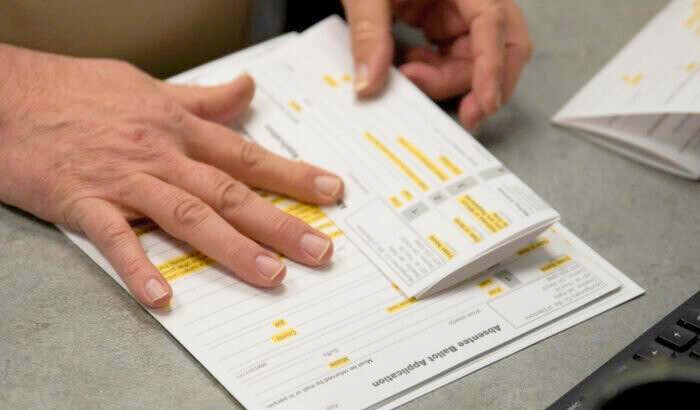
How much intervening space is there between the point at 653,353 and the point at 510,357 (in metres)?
0.10

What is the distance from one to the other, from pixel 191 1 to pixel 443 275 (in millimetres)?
434

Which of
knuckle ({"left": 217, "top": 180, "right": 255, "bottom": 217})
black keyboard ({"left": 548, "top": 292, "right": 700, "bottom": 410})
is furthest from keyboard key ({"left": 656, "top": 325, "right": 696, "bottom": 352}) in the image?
knuckle ({"left": 217, "top": 180, "right": 255, "bottom": 217})

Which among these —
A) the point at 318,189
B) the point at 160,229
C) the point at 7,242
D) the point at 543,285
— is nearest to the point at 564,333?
the point at 543,285

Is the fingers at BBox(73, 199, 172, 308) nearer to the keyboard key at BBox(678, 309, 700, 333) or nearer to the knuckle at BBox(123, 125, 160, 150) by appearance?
the knuckle at BBox(123, 125, 160, 150)

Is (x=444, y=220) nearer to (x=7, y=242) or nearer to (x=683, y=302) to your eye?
(x=683, y=302)

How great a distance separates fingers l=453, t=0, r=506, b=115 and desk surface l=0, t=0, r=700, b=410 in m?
0.05

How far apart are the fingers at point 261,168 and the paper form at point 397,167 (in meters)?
0.02

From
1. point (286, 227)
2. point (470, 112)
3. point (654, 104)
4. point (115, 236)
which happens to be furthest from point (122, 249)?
point (654, 104)

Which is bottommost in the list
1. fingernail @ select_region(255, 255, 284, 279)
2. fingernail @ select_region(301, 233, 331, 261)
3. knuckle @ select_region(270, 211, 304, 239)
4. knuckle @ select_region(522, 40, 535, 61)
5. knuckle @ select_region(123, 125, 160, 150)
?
fingernail @ select_region(255, 255, 284, 279)

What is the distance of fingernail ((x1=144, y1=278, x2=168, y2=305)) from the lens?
64 cm

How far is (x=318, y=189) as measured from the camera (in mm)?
746

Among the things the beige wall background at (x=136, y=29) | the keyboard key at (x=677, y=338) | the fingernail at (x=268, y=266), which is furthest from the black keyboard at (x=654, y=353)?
the beige wall background at (x=136, y=29)

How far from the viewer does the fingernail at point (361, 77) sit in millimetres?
838

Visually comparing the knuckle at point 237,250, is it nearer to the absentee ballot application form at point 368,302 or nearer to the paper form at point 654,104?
the absentee ballot application form at point 368,302
